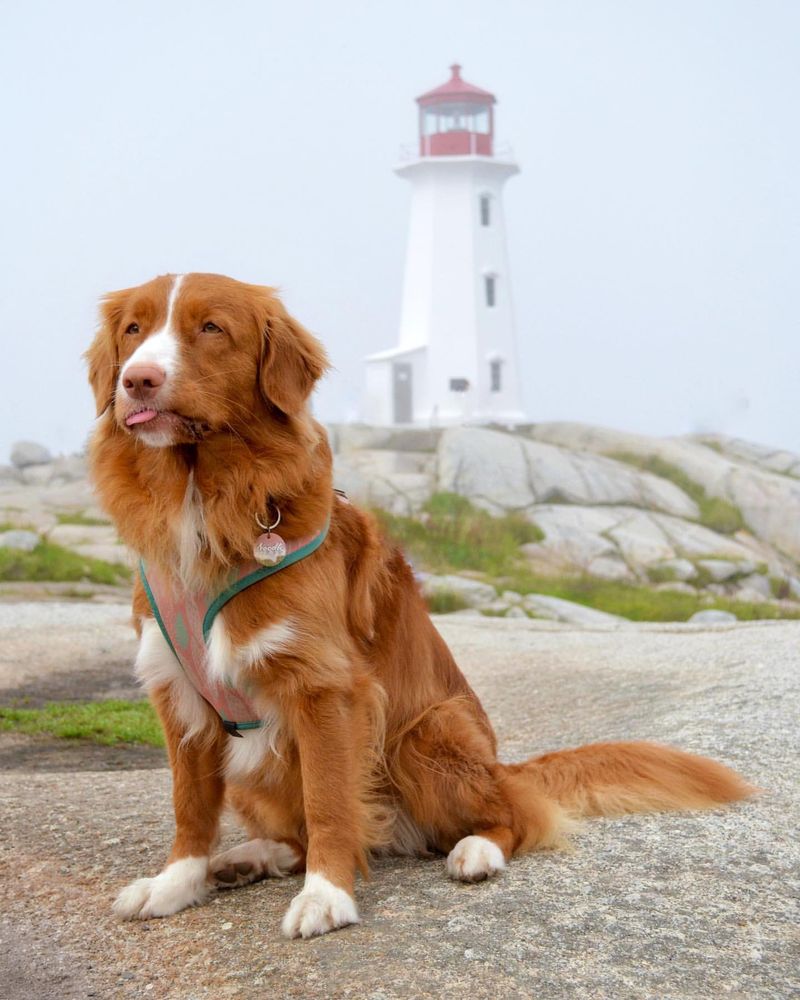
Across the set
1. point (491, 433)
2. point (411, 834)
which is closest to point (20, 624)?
point (411, 834)

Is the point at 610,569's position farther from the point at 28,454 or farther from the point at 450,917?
the point at 450,917

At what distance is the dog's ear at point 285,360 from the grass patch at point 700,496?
70.6 feet

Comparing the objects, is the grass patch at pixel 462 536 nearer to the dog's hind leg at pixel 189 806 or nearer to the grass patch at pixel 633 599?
the grass patch at pixel 633 599

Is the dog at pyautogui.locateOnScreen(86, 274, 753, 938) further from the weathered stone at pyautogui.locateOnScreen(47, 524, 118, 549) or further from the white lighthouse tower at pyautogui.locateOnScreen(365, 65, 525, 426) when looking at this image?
the white lighthouse tower at pyautogui.locateOnScreen(365, 65, 525, 426)

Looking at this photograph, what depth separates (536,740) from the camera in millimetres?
7633

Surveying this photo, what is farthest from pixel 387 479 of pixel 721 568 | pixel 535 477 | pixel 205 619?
pixel 205 619

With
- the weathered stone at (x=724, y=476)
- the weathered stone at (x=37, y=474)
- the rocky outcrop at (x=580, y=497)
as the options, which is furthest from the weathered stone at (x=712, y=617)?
the weathered stone at (x=37, y=474)

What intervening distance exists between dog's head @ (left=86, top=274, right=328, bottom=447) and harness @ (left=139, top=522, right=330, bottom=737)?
0.46m

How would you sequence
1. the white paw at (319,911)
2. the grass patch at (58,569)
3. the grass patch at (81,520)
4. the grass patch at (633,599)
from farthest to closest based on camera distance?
1. the grass patch at (81,520)
2. the grass patch at (633,599)
3. the grass patch at (58,569)
4. the white paw at (319,911)

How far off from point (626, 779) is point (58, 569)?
539 inches

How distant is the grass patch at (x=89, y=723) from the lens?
8.37m

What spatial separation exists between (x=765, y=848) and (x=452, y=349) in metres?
28.3

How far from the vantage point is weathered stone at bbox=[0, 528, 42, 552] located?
18.2 meters

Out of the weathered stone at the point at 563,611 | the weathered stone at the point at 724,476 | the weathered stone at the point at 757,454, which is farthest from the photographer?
the weathered stone at the point at 757,454
